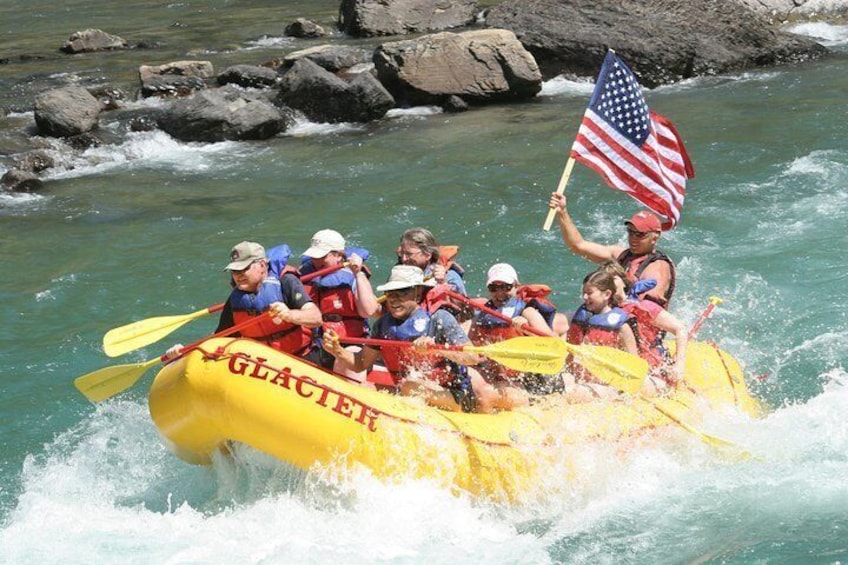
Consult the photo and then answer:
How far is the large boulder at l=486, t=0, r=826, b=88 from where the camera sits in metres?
18.9

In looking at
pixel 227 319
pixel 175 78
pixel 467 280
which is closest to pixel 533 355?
pixel 227 319

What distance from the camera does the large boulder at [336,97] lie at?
56.7ft

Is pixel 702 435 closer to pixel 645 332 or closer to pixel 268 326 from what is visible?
pixel 645 332

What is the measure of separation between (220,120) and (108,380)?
987 centimetres

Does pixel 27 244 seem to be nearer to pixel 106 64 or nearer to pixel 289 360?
pixel 289 360

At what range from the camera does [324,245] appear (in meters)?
7.60

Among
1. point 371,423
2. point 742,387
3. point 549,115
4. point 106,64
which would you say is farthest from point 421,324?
point 106,64

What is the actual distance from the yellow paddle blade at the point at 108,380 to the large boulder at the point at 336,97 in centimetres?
1055

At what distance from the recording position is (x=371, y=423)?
6.65m

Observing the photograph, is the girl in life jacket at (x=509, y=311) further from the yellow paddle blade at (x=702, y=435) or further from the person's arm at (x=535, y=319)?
the yellow paddle blade at (x=702, y=435)

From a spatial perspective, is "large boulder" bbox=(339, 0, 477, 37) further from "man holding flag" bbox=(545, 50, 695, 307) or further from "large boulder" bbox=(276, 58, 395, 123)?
"man holding flag" bbox=(545, 50, 695, 307)

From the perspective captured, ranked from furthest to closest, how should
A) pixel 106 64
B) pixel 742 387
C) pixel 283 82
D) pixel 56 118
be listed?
pixel 106 64
pixel 283 82
pixel 56 118
pixel 742 387

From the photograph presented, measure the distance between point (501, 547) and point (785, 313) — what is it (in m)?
4.64

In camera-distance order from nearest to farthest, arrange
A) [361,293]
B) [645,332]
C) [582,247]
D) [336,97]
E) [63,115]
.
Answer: [361,293], [645,332], [582,247], [63,115], [336,97]
